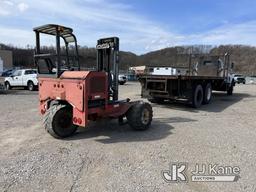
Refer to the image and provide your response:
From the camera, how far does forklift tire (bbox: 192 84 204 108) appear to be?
41.9 feet

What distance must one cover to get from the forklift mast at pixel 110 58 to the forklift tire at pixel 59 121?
1.45m

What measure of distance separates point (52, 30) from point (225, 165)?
5.14 metres

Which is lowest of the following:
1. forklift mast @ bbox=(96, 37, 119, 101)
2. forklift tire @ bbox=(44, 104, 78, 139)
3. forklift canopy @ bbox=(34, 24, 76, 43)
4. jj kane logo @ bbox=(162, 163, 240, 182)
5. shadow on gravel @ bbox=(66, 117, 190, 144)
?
jj kane logo @ bbox=(162, 163, 240, 182)

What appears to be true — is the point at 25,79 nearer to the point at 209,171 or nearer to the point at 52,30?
the point at 52,30

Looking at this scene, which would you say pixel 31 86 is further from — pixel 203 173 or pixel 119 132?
pixel 203 173

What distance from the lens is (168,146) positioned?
21.4ft

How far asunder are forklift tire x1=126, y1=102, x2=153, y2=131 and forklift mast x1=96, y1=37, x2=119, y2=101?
0.60 m

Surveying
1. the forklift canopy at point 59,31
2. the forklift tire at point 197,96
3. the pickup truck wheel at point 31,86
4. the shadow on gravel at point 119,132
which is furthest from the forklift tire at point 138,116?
the pickup truck wheel at point 31,86

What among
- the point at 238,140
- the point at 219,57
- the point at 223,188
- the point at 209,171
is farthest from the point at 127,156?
the point at 219,57

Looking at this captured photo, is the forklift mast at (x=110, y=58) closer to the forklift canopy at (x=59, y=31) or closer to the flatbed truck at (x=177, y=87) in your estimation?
the forklift canopy at (x=59, y=31)

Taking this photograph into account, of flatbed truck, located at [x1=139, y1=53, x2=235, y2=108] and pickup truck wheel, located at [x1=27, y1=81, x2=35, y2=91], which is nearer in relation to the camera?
flatbed truck, located at [x1=139, y1=53, x2=235, y2=108]

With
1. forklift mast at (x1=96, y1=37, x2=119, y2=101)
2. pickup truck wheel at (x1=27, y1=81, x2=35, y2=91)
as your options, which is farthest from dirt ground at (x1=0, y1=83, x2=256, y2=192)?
pickup truck wheel at (x1=27, y1=81, x2=35, y2=91)

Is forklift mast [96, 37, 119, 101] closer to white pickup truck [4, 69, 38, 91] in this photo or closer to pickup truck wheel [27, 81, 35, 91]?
white pickup truck [4, 69, 38, 91]

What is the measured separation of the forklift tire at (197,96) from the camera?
12.8 metres
